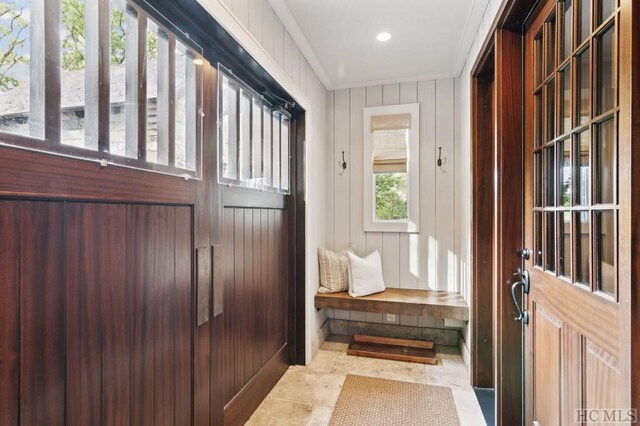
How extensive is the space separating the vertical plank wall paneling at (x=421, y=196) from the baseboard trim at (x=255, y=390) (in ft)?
3.43

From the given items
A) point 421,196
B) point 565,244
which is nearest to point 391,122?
point 421,196

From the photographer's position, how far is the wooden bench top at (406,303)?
275 cm

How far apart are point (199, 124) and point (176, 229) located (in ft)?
1.69

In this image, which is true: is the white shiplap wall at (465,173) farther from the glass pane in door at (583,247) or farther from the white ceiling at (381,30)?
the glass pane in door at (583,247)

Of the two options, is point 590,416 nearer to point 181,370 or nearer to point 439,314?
point 181,370

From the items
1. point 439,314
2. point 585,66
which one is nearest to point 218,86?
point 585,66

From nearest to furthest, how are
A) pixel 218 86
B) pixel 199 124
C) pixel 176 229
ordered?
1. pixel 176 229
2. pixel 199 124
3. pixel 218 86

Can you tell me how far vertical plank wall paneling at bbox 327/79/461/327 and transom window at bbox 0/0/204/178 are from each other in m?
2.09

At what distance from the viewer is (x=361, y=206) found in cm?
340

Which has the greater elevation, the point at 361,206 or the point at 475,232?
the point at 361,206

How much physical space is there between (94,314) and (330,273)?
2.22 metres

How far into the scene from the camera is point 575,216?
1.18 metres

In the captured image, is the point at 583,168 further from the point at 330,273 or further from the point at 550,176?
the point at 330,273

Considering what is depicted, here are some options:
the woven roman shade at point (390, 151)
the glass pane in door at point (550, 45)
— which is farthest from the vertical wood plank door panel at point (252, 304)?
the glass pane in door at point (550, 45)
